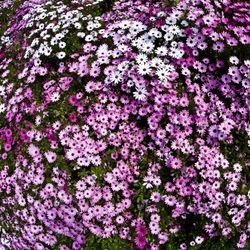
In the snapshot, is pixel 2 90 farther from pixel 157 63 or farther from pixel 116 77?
pixel 157 63

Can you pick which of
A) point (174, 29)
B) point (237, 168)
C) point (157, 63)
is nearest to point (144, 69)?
point (157, 63)

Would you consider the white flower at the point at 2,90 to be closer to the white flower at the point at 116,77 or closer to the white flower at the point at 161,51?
the white flower at the point at 116,77

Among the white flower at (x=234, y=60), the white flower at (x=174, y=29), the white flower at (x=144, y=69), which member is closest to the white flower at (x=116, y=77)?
the white flower at (x=144, y=69)

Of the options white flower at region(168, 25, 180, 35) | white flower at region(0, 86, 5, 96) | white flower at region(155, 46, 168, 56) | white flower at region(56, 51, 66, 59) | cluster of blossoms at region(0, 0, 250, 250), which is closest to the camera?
cluster of blossoms at region(0, 0, 250, 250)

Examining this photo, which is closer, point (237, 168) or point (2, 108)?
point (237, 168)

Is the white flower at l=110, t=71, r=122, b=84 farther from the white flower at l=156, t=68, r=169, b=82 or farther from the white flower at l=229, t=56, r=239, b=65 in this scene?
the white flower at l=229, t=56, r=239, b=65

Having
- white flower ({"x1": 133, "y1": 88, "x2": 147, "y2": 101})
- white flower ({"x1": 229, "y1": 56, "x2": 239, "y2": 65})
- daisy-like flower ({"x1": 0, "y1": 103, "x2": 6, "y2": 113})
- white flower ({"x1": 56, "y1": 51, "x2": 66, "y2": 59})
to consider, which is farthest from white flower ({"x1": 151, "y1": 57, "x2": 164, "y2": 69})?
daisy-like flower ({"x1": 0, "y1": 103, "x2": 6, "y2": 113})
